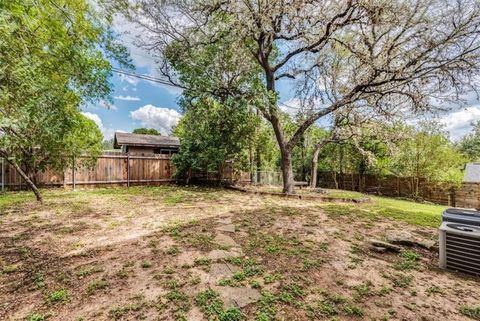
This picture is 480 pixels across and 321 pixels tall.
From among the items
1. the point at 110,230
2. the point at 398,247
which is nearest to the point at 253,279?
the point at 398,247

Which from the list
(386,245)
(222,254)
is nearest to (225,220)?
(222,254)

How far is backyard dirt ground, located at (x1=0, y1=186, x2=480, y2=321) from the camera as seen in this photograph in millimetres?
2066

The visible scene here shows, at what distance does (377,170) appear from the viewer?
15.1m

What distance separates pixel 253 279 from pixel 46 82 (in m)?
3.85

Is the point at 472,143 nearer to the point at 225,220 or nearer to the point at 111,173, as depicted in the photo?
the point at 225,220

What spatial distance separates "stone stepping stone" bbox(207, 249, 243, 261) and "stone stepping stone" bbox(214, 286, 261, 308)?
2.13 ft

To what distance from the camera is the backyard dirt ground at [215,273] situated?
2066 millimetres

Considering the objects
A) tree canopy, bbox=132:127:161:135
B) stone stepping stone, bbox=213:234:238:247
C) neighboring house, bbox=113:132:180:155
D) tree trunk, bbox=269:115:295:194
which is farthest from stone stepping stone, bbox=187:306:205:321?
tree canopy, bbox=132:127:161:135

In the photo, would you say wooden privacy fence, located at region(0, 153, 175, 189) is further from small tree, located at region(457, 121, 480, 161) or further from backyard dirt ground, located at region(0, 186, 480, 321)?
small tree, located at region(457, 121, 480, 161)

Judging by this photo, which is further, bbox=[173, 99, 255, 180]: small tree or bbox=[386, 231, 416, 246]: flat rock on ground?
bbox=[173, 99, 255, 180]: small tree

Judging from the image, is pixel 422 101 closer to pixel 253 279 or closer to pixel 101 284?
pixel 253 279

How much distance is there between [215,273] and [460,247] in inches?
115

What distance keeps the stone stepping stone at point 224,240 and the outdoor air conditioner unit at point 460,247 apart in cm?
264

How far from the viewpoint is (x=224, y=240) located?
3.60 metres
